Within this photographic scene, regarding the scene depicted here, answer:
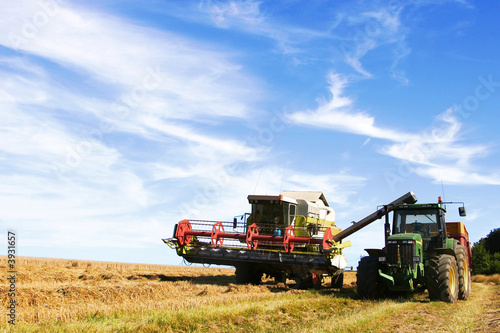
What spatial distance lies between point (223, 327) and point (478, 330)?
14.4ft

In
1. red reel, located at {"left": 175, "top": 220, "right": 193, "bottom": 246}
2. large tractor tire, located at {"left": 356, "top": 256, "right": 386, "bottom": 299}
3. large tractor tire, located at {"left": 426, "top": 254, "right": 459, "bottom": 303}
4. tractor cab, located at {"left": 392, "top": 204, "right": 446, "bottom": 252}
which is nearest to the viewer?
large tractor tire, located at {"left": 426, "top": 254, "right": 459, "bottom": 303}

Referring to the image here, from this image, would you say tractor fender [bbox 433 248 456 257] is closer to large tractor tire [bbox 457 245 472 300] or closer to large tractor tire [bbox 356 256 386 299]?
large tractor tire [bbox 457 245 472 300]

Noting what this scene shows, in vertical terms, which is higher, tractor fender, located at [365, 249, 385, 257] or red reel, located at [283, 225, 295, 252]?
red reel, located at [283, 225, 295, 252]

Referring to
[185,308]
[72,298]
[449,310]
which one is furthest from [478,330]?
[72,298]

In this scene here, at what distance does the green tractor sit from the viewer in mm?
12234

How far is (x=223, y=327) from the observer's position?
7.85m

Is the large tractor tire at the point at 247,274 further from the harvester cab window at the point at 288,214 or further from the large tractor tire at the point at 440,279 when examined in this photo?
the large tractor tire at the point at 440,279

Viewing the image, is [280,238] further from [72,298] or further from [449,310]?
[72,298]

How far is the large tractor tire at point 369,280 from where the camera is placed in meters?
12.4

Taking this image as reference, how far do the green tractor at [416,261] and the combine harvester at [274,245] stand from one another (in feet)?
2.52

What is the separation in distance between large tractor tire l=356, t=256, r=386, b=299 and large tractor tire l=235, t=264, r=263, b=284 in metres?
4.72

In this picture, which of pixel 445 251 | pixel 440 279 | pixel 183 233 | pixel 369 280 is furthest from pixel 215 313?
pixel 183 233

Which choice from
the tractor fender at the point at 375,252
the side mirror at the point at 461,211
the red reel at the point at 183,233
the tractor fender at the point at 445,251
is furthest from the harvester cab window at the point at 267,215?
the side mirror at the point at 461,211

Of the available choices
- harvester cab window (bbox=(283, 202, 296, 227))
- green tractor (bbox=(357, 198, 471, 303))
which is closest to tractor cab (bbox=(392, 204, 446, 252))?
green tractor (bbox=(357, 198, 471, 303))
